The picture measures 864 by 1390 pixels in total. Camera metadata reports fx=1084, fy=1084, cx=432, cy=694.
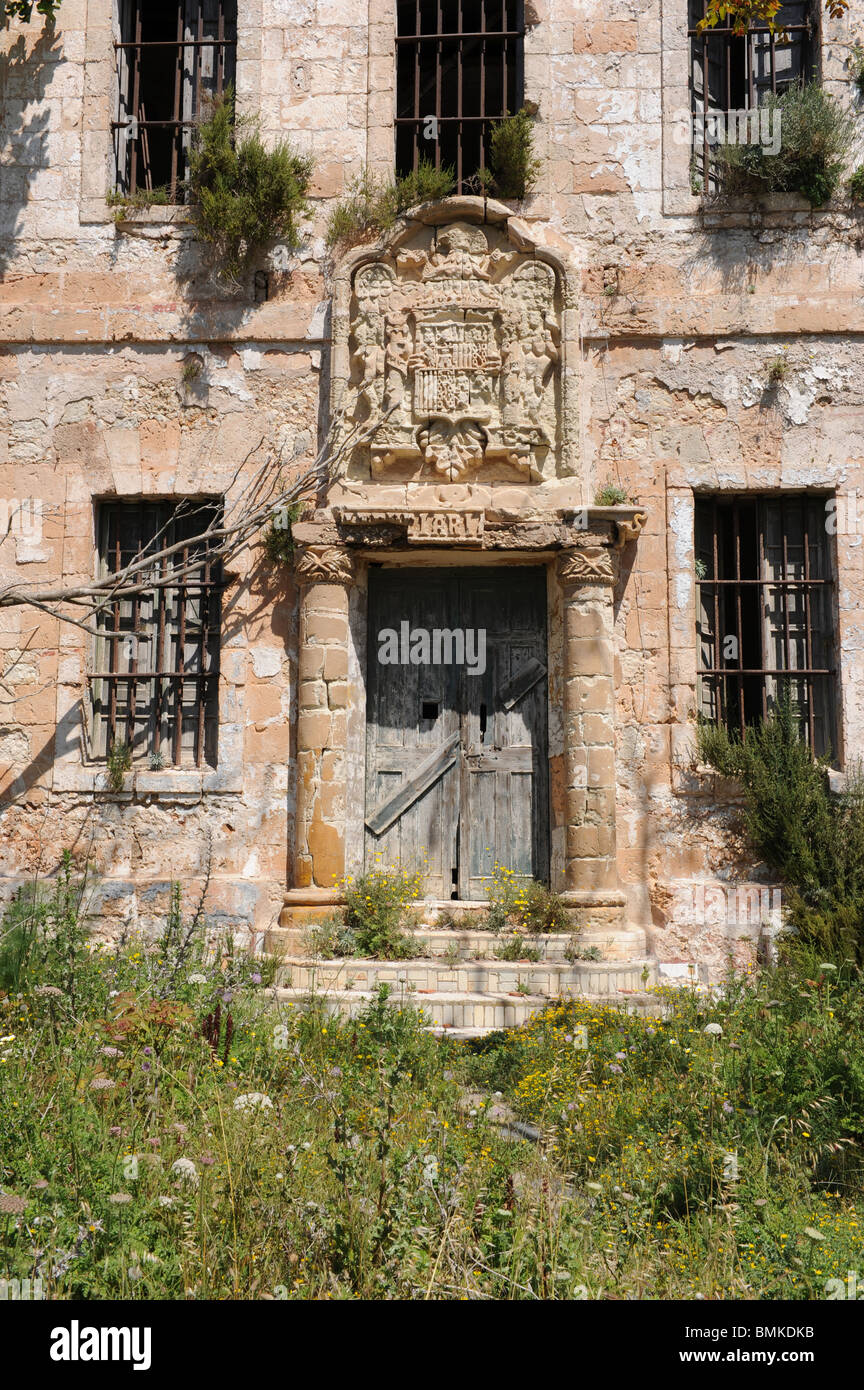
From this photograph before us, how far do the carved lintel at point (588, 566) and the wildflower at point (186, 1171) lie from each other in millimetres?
4610

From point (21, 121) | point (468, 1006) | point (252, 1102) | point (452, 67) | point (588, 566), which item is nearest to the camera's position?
point (252, 1102)

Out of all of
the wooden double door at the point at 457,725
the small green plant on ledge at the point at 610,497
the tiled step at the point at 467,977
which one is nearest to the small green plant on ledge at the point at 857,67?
the small green plant on ledge at the point at 610,497

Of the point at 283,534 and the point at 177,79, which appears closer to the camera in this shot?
the point at 283,534

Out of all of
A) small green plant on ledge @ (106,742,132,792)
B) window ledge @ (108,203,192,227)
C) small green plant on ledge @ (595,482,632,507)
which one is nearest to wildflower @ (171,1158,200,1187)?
small green plant on ledge @ (106,742,132,792)

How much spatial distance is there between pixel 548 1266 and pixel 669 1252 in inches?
20.1

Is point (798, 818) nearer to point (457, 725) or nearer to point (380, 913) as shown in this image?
point (457, 725)

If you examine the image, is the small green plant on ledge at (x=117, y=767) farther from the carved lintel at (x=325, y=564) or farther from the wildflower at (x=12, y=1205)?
the wildflower at (x=12, y=1205)

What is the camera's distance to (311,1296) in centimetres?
293

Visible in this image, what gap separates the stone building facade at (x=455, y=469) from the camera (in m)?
7.12

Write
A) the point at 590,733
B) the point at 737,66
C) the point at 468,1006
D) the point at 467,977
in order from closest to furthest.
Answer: the point at 468,1006, the point at 467,977, the point at 590,733, the point at 737,66

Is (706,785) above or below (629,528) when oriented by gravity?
below

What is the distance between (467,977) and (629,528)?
3.07 metres

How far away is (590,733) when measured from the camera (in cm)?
698

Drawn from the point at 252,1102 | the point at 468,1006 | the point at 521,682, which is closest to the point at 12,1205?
the point at 252,1102
